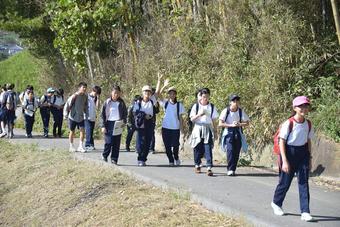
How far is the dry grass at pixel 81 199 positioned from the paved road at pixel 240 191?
0.76ft

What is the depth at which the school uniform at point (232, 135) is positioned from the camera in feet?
32.7

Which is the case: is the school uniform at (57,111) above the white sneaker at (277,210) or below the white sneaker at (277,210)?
above

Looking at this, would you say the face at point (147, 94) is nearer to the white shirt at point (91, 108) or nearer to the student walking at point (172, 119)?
the student walking at point (172, 119)

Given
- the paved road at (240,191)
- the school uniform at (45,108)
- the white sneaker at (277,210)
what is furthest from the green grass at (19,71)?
the white sneaker at (277,210)

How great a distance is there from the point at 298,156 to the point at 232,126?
2.87 m

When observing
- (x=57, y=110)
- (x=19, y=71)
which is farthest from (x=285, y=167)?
(x=19, y=71)

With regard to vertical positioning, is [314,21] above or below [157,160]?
above

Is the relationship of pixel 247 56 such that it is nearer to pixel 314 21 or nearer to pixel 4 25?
pixel 314 21

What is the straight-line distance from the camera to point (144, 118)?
10.8 m

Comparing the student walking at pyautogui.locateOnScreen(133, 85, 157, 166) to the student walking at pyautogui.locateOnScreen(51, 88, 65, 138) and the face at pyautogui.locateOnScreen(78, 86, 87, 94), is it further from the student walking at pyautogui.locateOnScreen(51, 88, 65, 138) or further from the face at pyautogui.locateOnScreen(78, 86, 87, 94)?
the student walking at pyautogui.locateOnScreen(51, 88, 65, 138)

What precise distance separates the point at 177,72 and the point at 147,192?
6.43 metres

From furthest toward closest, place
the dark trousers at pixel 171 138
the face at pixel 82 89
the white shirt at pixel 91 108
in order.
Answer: the white shirt at pixel 91 108
the face at pixel 82 89
the dark trousers at pixel 171 138

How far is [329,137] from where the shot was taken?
9.55m

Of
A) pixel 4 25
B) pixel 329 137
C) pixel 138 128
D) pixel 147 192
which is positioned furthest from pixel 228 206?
pixel 4 25
